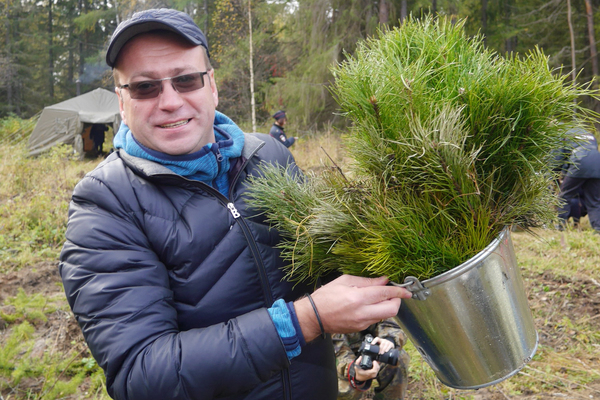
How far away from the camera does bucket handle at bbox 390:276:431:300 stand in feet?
3.75

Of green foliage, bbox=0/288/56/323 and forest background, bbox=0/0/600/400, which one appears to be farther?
green foliage, bbox=0/288/56/323

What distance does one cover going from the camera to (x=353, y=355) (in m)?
3.02

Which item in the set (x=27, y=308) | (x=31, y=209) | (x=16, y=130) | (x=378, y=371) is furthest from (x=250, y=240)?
(x=16, y=130)

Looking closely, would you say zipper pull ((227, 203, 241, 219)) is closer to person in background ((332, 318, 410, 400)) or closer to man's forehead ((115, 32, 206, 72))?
man's forehead ((115, 32, 206, 72))

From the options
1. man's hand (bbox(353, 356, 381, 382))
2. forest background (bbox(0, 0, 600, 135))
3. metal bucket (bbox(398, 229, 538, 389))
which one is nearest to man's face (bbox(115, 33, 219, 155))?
metal bucket (bbox(398, 229, 538, 389))

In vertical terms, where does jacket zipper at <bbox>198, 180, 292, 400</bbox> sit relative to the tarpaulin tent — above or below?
below

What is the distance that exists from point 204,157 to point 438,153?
0.81m

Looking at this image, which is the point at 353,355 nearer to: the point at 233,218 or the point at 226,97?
the point at 233,218

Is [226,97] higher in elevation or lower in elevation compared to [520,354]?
higher

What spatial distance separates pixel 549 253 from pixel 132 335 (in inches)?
231

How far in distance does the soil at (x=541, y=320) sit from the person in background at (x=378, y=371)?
16.7 inches

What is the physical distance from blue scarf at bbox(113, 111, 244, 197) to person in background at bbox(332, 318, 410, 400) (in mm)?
1618

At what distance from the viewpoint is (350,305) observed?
47.1 inches

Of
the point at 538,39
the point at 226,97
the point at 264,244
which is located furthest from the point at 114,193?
the point at 538,39
